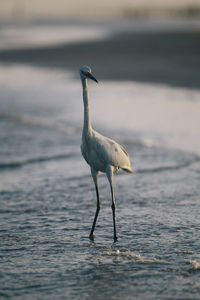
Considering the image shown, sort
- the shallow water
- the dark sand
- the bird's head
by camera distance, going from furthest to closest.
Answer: the dark sand
the bird's head
the shallow water

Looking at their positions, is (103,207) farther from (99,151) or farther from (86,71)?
(86,71)

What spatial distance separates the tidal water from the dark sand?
4.93 metres

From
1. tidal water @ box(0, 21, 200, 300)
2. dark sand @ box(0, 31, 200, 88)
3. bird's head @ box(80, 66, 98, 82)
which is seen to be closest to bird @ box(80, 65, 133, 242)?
bird's head @ box(80, 66, 98, 82)

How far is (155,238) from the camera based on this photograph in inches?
258

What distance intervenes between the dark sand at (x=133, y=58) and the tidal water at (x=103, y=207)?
4.93 m

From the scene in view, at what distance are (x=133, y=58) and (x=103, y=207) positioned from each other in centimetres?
1822

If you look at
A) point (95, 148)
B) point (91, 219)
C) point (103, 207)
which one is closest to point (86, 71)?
point (95, 148)

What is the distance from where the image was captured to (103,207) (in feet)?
26.1

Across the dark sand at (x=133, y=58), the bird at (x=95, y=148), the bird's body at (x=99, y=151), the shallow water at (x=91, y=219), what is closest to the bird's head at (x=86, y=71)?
the bird at (x=95, y=148)

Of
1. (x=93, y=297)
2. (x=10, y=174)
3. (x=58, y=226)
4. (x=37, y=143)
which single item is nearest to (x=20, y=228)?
(x=58, y=226)

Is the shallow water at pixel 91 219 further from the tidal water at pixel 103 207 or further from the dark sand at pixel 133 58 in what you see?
the dark sand at pixel 133 58

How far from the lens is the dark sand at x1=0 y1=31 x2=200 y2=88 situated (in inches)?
816

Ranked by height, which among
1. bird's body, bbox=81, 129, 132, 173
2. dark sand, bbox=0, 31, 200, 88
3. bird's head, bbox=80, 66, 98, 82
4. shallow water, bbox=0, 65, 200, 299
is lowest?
shallow water, bbox=0, 65, 200, 299

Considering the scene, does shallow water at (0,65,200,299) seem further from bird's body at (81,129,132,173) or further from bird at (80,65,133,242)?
bird's body at (81,129,132,173)
